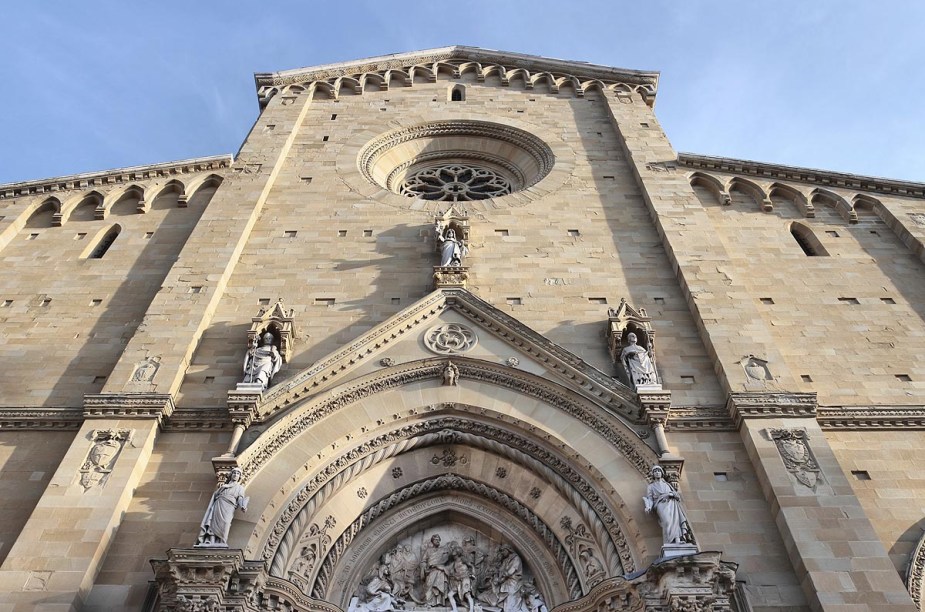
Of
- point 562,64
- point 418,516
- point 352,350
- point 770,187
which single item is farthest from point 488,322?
point 562,64

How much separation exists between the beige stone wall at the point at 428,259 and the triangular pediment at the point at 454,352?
A: 942 millimetres

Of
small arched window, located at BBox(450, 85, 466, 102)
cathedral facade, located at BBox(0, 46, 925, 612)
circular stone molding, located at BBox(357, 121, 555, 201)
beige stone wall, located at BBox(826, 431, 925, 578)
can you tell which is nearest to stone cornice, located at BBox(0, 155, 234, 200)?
cathedral facade, located at BBox(0, 46, 925, 612)

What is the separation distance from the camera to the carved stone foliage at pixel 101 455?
10.4 metres

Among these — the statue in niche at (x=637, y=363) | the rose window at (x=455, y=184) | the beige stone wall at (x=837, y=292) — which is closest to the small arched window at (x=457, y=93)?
the rose window at (x=455, y=184)

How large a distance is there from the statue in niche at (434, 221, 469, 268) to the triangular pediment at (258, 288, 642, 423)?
1.04m

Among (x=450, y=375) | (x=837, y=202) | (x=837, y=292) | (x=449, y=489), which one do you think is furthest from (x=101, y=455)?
(x=837, y=202)

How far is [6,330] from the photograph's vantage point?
45.4 feet

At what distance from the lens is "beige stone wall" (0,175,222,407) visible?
12.9m

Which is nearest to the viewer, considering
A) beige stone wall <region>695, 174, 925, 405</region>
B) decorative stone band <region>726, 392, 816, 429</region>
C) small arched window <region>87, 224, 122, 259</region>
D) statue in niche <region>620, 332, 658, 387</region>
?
decorative stone band <region>726, 392, 816, 429</region>

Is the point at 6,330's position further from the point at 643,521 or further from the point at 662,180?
the point at 662,180

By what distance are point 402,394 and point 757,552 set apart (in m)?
5.26

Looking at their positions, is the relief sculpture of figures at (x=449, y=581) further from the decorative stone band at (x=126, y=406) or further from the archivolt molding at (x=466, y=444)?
the decorative stone band at (x=126, y=406)

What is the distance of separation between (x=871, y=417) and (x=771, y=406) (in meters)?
1.69

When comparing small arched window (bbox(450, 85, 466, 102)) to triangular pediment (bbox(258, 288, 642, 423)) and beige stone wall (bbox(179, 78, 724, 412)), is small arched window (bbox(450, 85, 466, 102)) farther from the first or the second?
triangular pediment (bbox(258, 288, 642, 423))
